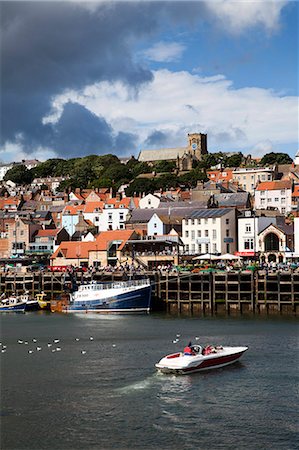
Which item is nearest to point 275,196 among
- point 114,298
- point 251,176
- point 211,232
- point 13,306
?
point 211,232

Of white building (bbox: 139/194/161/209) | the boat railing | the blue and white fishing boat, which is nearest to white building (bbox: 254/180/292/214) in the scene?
white building (bbox: 139/194/161/209)

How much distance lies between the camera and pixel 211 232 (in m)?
85.2

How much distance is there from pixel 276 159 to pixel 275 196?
50.1 meters

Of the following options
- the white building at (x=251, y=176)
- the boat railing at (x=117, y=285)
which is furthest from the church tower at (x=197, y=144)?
the boat railing at (x=117, y=285)

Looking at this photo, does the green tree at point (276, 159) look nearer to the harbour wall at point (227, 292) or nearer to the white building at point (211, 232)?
the white building at point (211, 232)

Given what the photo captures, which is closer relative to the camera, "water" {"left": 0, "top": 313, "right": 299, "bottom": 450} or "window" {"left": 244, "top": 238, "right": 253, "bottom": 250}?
"water" {"left": 0, "top": 313, "right": 299, "bottom": 450}

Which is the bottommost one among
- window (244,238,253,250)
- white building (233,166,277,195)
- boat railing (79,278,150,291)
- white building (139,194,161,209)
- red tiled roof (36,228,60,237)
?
boat railing (79,278,150,291)

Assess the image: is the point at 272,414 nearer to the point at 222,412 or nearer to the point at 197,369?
the point at 222,412

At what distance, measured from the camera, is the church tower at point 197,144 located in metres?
188

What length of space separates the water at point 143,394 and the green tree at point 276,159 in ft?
357

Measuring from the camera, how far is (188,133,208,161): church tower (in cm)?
18825

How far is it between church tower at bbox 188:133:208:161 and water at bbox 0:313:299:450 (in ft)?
465

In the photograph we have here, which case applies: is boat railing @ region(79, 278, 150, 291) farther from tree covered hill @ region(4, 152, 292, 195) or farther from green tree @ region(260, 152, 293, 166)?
green tree @ region(260, 152, 293, 166)

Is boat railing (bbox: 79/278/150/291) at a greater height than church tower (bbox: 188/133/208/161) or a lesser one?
lesser
